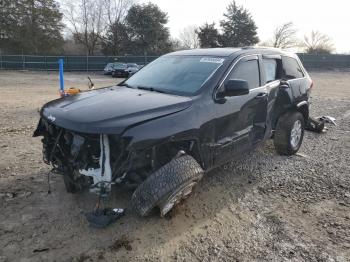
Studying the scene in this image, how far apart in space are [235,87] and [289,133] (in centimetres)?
212

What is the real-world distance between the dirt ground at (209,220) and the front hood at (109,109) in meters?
1.07

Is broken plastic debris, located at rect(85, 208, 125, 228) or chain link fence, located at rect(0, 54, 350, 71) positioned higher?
chain link fence, located at rect(0, 54, 350, 71)

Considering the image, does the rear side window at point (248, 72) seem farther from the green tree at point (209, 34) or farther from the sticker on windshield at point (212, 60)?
the green tree at point (209, 34)

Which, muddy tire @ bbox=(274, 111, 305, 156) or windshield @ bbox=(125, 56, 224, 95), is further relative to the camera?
muddy tire @ bbox=(274, 111, 305, 156)

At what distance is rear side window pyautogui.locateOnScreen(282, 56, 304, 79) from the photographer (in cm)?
606

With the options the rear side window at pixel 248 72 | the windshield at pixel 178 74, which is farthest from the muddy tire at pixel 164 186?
the rear side window at pixel 248 72

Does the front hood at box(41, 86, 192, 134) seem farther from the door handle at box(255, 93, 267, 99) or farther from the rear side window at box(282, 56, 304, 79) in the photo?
the rear side window at box(282, 56, 304, 79)

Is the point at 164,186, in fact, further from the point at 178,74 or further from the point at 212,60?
the point at 212,60

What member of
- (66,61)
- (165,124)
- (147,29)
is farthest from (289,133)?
(147,29)

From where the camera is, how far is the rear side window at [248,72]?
4812 millimetres

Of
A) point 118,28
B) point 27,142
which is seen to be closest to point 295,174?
point 27,142

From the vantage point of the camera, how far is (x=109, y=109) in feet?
12.3

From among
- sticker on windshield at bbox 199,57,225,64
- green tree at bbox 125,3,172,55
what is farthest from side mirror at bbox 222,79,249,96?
green tree at bbox 125,3,172,55

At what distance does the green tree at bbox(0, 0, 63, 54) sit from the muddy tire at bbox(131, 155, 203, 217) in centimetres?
4422
